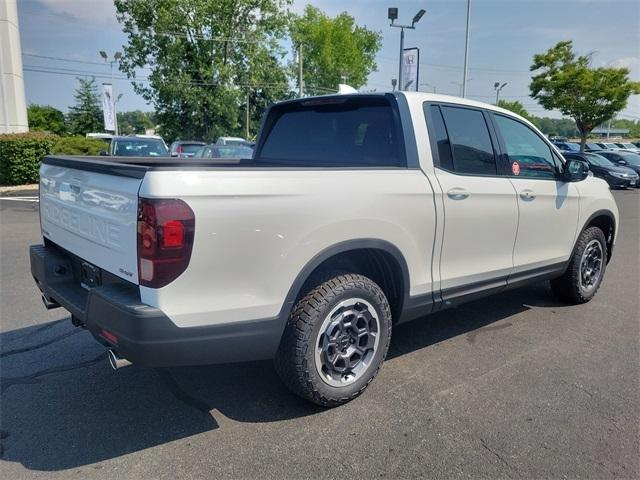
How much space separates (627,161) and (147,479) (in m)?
25.1

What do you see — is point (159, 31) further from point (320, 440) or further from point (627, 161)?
point (320, 440)

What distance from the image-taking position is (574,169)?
4.52m

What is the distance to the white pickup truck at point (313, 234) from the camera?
7.54 feet

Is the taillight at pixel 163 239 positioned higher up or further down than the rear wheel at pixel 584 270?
higher up

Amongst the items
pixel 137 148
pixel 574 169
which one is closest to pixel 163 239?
pixel 574 169

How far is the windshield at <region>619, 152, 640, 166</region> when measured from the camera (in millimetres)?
22027

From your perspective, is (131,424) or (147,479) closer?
(147,479)

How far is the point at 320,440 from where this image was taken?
8.87ft

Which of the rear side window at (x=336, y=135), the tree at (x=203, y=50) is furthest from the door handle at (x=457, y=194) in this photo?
the tree at (x=203, y=50)

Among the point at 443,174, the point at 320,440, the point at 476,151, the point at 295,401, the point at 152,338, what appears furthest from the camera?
the point at 476,151

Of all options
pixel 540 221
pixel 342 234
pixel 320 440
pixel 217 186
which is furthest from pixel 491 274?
pixel 217 186

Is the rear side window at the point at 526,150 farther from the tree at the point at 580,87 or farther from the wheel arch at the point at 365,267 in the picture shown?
the tree at the point at 580,87

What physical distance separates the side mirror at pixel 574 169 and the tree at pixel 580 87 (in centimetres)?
2886

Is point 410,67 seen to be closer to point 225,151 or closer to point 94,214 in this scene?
point 225,151
